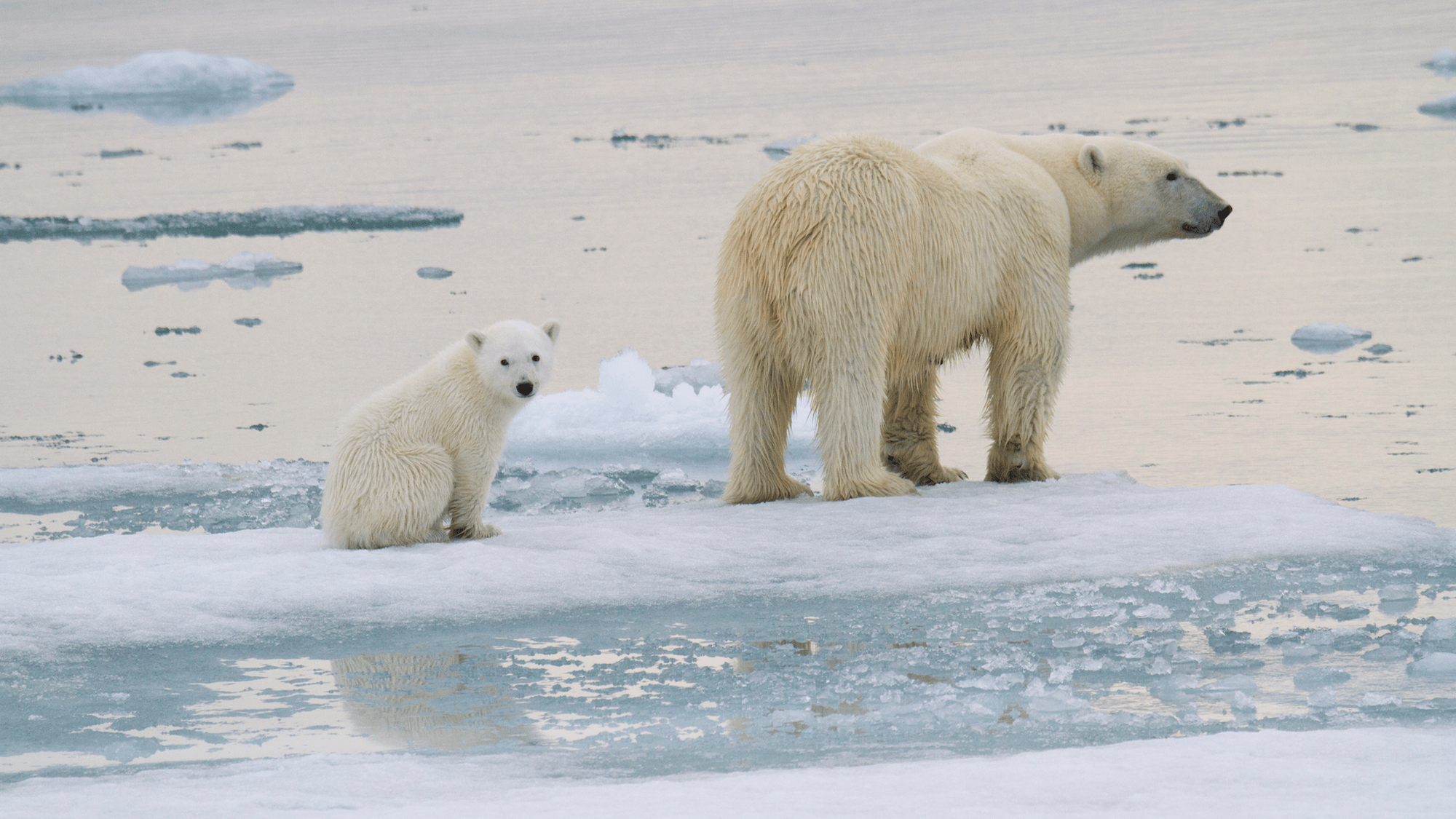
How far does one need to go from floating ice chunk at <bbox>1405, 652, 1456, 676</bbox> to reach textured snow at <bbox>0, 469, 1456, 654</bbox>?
0.92 metres

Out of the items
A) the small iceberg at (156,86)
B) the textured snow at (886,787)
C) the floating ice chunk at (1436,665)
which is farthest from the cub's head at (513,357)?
the small iceberg at (156,86)

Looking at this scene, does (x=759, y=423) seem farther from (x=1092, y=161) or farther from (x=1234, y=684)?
(x=1234, y=684)

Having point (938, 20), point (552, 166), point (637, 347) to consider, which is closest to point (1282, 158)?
point (552, 166)

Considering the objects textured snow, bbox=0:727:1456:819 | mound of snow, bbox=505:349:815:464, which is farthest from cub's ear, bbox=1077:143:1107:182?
textured snow, bbox=0:727:1456:819

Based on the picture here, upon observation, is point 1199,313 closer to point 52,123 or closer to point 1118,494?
point 1118,494

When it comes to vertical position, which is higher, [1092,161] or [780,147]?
[1092,161]

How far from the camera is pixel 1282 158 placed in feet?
49.5

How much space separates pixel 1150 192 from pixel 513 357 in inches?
114

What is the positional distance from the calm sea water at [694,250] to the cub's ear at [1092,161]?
3.94 ft

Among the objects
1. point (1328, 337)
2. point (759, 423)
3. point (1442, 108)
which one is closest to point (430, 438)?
point (759, 423)

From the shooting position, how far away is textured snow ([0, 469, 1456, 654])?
463cm

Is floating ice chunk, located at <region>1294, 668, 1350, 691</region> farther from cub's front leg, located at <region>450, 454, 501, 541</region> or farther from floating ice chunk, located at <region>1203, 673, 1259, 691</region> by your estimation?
cub's front leg, located at <region>450, 454, 501, 541</region>

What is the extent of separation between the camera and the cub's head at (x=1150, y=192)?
6.47m

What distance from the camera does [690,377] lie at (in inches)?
320
